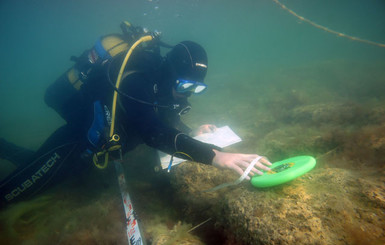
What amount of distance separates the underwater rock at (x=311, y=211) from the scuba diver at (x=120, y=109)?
38 centimetres

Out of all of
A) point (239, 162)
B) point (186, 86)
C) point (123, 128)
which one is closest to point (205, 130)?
point (186, 86)

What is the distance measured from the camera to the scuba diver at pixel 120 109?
255cm

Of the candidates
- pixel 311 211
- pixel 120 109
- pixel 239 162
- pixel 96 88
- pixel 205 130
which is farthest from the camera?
pixel 205 130

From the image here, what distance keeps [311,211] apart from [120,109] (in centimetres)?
257

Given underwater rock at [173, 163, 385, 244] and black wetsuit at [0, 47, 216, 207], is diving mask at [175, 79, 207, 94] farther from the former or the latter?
underwater rock at [173, 163, 385, 244]

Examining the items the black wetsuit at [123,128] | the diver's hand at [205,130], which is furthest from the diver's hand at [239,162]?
the diver's hand at [205,130]

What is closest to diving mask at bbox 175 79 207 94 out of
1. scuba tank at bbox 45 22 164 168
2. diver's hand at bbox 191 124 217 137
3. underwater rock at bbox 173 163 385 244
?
scuba tank at bbox 45 22 164 168

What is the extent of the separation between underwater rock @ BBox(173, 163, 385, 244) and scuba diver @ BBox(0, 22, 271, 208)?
376 millimetres

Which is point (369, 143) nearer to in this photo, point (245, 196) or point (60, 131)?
point (245, 196)

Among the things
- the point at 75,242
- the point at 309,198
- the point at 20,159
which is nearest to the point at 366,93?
the point at 309,198

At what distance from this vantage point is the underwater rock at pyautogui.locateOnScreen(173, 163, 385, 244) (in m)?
1.52

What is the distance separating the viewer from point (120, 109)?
→ 8.93 feet

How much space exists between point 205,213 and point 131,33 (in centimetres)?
366

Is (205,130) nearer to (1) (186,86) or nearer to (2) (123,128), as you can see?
(1) (186,86)
